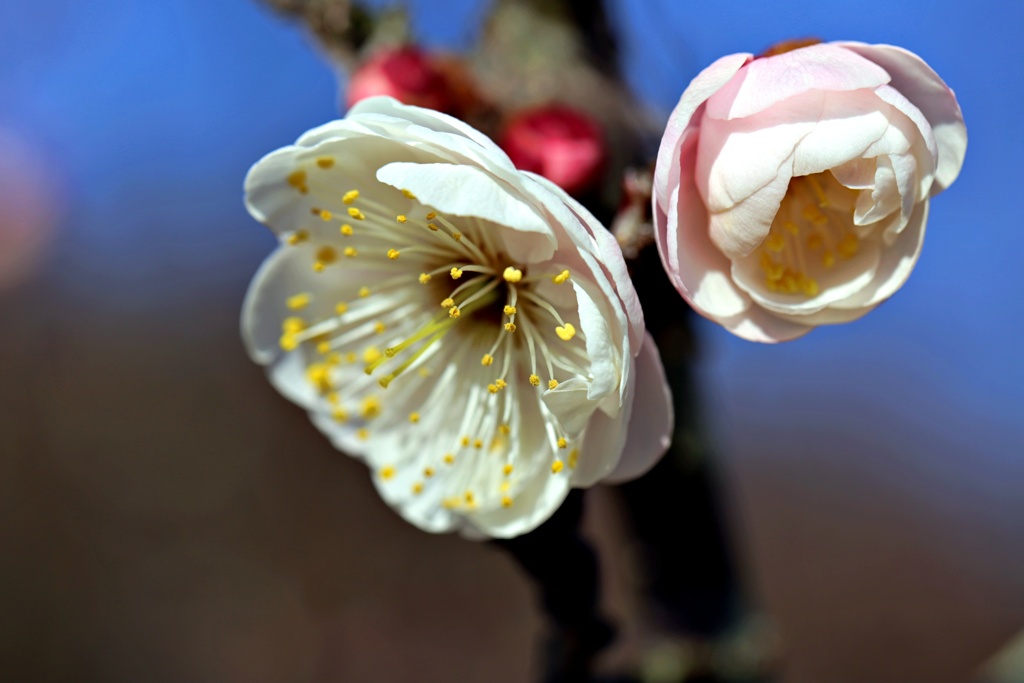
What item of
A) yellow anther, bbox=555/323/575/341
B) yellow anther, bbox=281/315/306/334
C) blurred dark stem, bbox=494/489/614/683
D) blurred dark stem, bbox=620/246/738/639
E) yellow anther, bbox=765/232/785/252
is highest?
yellow anther, bbox=281/315/306/334

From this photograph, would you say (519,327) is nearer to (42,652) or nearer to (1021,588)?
(42,652)

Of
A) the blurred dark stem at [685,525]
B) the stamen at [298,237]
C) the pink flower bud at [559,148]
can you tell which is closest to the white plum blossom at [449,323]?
the stamen at [298,237]

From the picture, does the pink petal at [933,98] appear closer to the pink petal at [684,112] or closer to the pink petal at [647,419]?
the pink petal at [684,112]

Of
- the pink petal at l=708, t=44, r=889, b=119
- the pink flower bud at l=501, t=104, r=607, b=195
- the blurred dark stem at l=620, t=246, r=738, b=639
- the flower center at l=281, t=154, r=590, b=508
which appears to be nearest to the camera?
the pink petal at l=708, t=44, r=889, b=119

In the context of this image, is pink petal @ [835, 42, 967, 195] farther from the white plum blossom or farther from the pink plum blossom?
the white plum blossom

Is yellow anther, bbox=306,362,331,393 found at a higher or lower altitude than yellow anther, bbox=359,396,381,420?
higher

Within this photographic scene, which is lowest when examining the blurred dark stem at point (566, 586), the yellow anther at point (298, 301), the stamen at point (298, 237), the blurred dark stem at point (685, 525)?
the blurred dark stem at point (685, 525)

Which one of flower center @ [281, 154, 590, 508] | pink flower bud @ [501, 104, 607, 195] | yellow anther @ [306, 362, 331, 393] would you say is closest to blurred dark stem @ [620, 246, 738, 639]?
pink flower bud @ [501, 104, 607, 195]
